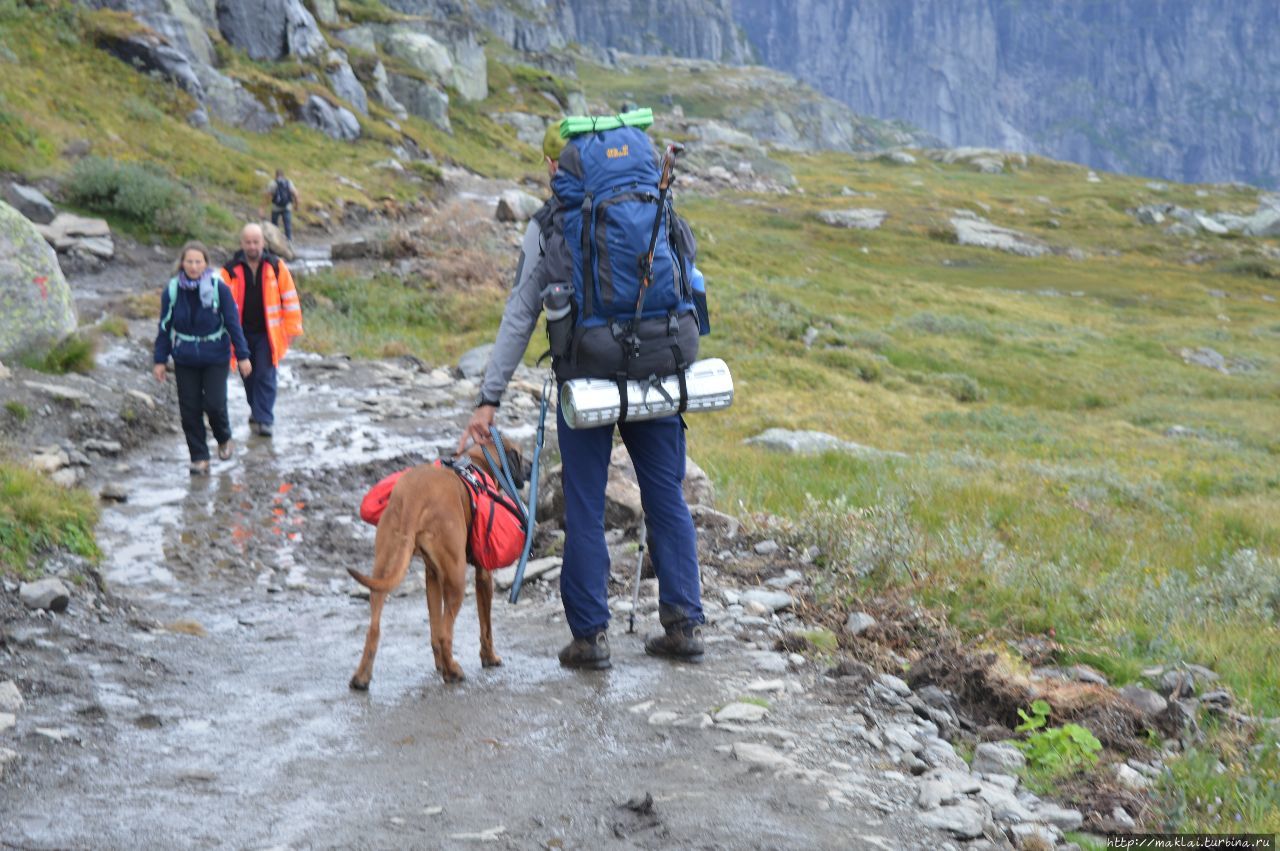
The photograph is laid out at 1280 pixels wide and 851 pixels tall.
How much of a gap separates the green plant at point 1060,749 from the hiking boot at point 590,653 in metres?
2.18

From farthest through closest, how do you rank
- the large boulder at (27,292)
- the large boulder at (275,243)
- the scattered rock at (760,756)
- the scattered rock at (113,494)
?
the large boulder at (275,243) → the large boulder at (27,292) → the scattered rock at (113,494) → the scattered rock at (760,756)

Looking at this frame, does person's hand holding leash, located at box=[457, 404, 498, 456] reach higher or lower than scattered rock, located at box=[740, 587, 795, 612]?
higher

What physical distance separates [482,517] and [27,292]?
9511 millimetres

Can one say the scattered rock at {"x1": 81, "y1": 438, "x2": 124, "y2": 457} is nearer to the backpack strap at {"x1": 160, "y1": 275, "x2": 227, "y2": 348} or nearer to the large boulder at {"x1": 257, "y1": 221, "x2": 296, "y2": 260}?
the backpack strap at {"x1": 160, "y1": 275, "x2": 227, "y2": 348}

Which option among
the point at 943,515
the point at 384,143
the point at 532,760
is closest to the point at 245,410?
the point at 943,515

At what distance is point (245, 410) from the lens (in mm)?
13914

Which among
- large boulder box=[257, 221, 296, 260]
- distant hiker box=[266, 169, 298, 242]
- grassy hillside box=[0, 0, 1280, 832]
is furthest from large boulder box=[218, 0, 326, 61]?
large boulder box=[257, 221, 296, 260]

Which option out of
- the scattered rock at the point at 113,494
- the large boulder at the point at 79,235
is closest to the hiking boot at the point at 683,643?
the scattered rock at the point at 113,494

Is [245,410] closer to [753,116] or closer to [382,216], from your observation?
[382,216]

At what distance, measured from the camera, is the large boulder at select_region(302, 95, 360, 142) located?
157 feet

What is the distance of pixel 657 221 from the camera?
547cm

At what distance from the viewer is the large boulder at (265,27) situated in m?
52.2

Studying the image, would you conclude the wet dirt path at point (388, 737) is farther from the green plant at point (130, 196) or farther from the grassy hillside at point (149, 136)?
the grassy hillside at point (149, 136)

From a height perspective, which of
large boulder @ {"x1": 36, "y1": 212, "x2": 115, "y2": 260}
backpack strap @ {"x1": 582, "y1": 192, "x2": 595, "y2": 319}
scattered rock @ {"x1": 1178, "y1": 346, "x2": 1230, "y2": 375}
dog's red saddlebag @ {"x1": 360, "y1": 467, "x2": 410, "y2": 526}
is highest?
large boulder @ {"x1": 36, "y1": 212, "x2": 115, "y2": 260}
